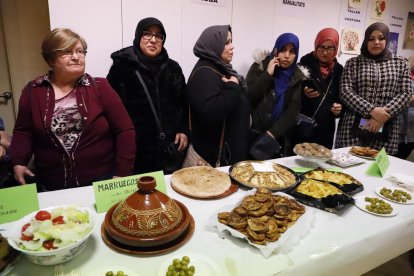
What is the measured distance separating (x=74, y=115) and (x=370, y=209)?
1.34 m

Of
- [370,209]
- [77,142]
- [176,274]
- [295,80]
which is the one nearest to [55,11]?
[77,142]

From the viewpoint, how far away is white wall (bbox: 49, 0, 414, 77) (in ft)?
6.64

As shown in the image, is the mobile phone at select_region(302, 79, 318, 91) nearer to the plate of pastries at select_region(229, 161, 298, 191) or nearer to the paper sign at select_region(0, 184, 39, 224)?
the plate of pastries at select_region(229, 161, 298, 191)

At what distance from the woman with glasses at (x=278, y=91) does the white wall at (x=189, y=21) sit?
1.99ft

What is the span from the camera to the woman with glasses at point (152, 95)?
1769 mm

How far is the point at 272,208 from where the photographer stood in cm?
98

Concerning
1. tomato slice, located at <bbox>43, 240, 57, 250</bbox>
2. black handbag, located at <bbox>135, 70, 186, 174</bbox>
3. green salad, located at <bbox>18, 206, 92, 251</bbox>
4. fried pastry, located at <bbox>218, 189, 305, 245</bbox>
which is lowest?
black handbag, located at <bbox>135, 70, 186, 174</bbox>

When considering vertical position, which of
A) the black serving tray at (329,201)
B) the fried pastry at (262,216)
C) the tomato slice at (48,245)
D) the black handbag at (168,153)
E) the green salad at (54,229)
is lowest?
the black handbag at (168,153)

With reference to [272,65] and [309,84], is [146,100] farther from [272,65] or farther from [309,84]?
[309,84]

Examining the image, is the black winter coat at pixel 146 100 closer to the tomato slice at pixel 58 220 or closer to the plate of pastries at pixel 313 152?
the plate of pastries at pixel 313 152

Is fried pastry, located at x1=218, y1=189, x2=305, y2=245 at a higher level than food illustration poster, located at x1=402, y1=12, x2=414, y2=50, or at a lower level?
lower

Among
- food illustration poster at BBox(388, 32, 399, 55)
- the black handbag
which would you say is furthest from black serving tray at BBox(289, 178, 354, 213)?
food illustration poster at BBox(388, 32, 399, 55)

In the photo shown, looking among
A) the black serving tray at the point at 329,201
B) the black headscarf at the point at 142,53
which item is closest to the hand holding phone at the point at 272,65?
the black headscarf at the point at 142,53

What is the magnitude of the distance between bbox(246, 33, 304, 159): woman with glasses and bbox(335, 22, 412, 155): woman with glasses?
485mm
